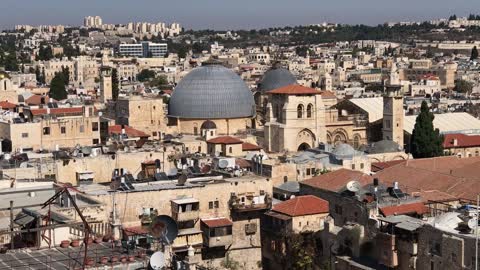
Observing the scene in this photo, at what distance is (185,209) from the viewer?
23406mm

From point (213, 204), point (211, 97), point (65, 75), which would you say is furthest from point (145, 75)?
point (213, 204)

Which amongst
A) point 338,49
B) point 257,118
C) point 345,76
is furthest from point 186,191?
point 338,49

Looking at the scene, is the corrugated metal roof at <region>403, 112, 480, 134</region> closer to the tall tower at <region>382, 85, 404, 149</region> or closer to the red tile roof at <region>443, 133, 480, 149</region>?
the tall tower at <region>382, 85, 404, 149</region>

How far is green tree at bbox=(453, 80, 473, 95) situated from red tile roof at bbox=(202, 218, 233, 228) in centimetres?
7444

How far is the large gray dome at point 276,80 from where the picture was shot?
55531 millimetres

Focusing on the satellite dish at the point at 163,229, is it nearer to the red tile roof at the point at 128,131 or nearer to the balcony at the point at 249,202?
the balcony at the point at 249,202

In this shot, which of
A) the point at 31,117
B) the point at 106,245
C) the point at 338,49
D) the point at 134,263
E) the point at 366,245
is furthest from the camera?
the point at 338,49

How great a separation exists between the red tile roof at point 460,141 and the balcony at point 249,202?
23547 millimetres

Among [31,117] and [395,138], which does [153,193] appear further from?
[395,138]

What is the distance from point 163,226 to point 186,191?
270 inches

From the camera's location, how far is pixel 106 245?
15.7 metres

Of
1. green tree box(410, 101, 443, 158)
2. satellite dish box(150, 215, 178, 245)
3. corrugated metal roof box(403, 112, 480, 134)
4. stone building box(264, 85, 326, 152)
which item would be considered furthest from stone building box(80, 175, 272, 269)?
corrugated metal roof box(403, 112, 480, 134)

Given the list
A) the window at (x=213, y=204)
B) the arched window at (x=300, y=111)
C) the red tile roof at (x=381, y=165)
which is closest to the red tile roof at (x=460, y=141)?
the arched window at (x=300, y=111)

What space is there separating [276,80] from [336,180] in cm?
2667
